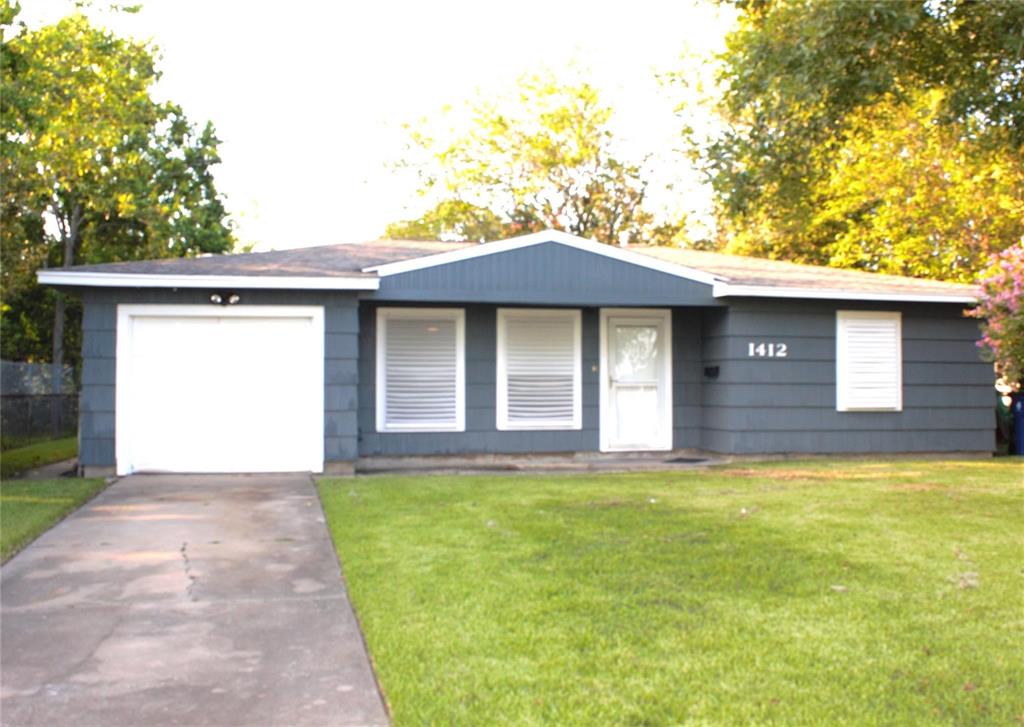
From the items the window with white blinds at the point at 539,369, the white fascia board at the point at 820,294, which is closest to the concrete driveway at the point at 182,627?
the window with white blinds at the point at 539,369

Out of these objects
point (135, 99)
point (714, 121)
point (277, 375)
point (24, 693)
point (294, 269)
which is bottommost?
point (24, 693)

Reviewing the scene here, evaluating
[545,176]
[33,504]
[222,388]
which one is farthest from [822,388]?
[545,176]

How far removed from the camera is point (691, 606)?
5.37 metres

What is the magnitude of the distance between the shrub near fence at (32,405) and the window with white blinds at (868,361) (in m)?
13.0

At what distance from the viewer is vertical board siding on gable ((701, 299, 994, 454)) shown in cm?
1377

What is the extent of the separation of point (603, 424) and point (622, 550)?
7.52 m

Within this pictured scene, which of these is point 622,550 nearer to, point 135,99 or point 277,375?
point 277,375

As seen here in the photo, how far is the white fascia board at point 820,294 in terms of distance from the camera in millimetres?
13384

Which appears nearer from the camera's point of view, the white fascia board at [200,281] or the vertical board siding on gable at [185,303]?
the white fascia board at [200,281]

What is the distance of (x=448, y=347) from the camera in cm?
1384

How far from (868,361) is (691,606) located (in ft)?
32.3

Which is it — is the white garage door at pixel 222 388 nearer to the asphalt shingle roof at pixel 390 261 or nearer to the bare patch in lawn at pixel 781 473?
the asphalt shingle roof at pixel 390 261

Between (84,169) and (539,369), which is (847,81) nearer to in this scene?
(539,369)

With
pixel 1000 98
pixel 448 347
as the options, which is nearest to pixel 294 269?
pixel 448 347
